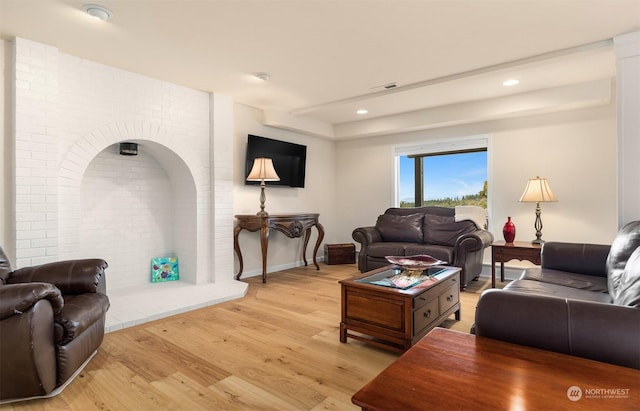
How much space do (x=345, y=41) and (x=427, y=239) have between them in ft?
9.38

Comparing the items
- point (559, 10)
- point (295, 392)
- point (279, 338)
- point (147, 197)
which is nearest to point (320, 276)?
point (279, 338)

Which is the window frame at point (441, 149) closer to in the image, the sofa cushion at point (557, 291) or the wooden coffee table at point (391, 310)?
the sofa cushion at point (557, 291)

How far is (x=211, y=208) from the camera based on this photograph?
165 inches

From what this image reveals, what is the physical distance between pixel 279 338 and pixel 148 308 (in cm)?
143

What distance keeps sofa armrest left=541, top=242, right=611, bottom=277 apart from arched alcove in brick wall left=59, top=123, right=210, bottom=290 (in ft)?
11.8

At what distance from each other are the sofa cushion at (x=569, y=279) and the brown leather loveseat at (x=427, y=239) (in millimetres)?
1144

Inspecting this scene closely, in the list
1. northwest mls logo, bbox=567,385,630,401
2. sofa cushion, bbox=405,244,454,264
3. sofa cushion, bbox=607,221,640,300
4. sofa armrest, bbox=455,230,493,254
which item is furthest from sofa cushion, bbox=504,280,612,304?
sofa cushion, bbox=405,244,454,264

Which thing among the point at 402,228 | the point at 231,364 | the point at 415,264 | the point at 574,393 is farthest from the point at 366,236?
the point at 574,393

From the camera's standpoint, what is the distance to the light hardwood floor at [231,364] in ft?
5.93

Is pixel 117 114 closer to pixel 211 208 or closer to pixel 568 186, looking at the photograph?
pixel 211 208

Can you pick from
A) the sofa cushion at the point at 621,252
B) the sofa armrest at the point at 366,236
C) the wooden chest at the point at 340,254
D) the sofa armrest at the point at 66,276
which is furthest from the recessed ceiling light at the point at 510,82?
the sofa armrest at the point at 66,276

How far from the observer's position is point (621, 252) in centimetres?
213

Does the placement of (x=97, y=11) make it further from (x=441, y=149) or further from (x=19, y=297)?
(x=441, y=149)

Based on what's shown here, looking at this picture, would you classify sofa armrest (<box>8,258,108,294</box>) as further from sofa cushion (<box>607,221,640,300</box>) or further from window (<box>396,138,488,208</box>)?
window (<box>396,138,488,208</box>)
